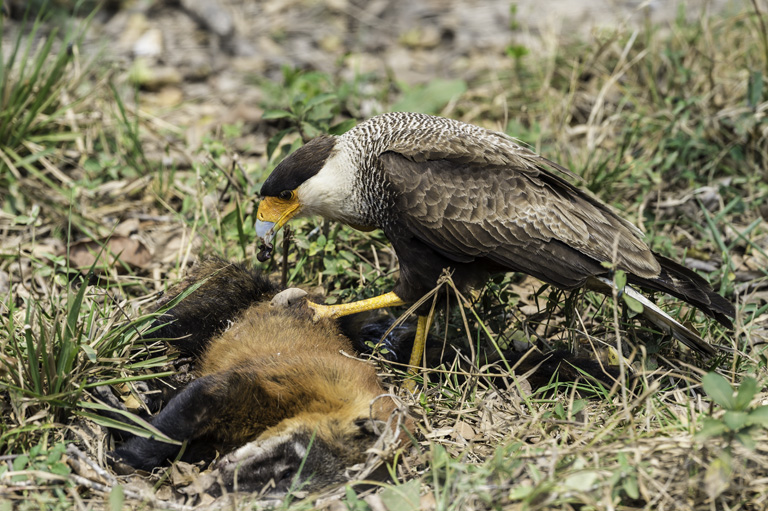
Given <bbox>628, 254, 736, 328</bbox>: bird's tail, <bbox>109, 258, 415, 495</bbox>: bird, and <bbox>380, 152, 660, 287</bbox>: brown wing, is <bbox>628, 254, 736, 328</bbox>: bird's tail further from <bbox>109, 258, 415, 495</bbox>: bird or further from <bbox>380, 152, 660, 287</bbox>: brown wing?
<bbox>109, 258, 415, 495</bbox>: bird

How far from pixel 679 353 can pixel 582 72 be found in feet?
8.42

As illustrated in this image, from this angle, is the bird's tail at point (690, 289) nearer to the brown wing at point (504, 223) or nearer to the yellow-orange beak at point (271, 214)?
the brown wing at point (504, 223)

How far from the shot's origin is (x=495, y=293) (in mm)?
3980

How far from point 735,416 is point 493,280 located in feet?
6.12

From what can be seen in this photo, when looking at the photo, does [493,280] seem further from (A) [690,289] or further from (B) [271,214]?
(B) [271,214]

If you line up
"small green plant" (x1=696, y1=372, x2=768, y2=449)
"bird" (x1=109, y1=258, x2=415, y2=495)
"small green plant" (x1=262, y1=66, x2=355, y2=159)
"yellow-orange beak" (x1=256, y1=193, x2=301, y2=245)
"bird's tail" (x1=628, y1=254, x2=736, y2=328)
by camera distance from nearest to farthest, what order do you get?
"small green plant" (x1=696, y1=372, x2=768, y2=449)
"bird" (x1=109, y1=258, x2=415, y2=495)
"bird's tail" (x1=628, y1=254, x2=736, y2=328)
"yellow-orange beak" (x1=256, y1=193, x2=301, y2=245)
"small green plant" (x1=262, y1=66, x2=355, y2=159)

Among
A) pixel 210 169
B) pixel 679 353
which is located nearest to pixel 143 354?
pixel 210 169

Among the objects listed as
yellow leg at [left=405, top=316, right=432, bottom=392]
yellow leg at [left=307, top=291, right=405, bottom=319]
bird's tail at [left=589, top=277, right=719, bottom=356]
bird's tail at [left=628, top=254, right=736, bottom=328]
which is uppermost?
bird's tail at [left=628, top=254, right=736, bottom=328]

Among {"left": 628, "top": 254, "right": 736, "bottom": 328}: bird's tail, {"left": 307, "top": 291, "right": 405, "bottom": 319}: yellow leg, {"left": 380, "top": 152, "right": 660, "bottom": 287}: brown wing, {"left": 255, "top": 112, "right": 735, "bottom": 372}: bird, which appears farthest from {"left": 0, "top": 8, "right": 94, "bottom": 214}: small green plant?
{"left": 628, "top": 254, "right": 736, "bottom": 328}: bird's tail

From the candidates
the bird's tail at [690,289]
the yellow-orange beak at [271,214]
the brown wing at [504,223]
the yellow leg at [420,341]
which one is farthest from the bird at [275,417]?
the bird's tail at [690,289]

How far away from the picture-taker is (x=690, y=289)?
342cm

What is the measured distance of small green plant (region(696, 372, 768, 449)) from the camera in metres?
2.31

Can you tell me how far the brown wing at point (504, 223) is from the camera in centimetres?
340

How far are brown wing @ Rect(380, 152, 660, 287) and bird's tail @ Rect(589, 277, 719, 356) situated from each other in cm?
10
